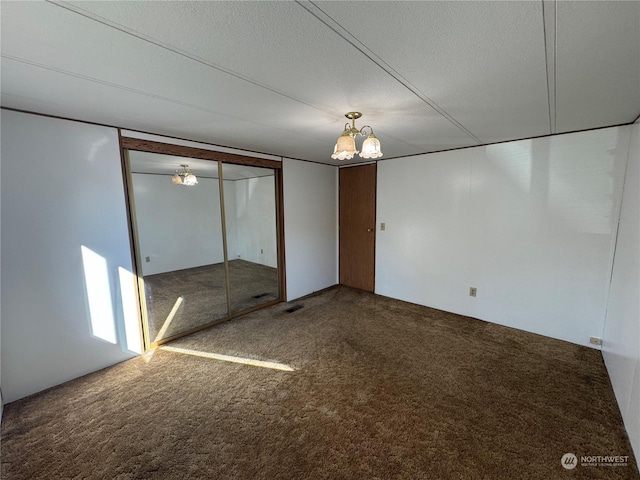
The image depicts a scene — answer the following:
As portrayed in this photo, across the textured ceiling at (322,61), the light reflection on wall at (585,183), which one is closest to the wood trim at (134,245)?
the textured ceiling at (322,61)

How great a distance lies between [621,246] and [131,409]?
4314mm

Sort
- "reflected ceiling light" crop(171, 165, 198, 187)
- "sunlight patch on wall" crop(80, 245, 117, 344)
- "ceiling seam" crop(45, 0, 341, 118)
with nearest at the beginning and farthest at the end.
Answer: "ceiling seam" crop(45, 0, 341, 118), "sunlight patch on wall" crop(80, 245, 117, 344), "reflected ceiling light" crop(171, 165, 198, 187)

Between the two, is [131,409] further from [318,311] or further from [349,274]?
[349,274]

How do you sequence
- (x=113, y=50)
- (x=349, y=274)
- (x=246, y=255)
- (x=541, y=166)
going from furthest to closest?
(x=349, y=274) → (x=246, y=255) → (x=541, y=166) → (x=113, y=50)

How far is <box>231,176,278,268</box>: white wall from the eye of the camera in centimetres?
405

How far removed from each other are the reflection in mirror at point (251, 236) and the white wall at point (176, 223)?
275mm

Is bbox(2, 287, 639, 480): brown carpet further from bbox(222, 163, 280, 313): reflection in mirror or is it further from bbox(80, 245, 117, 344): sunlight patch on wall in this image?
bbox(222, 163, 280, 313): reflection in mirror

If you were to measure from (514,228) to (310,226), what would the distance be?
2787mm

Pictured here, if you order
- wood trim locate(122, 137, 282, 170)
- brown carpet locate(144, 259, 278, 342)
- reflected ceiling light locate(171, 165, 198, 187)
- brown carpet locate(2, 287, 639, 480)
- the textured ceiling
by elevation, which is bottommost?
brown carpet locate(2, 287, 639, 480)

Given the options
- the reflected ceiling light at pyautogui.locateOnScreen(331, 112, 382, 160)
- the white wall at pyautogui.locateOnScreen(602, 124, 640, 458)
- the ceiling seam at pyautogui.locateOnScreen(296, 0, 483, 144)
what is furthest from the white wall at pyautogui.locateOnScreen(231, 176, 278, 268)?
the white wall at pyautogui.locateOnScreen(602, 124, 640, 458)

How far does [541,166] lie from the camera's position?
280 cm

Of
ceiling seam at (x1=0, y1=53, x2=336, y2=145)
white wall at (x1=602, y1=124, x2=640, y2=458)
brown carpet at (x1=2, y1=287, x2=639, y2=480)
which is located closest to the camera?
ceiling seam at (x1=0, y1=53, x2=336, y2=145)

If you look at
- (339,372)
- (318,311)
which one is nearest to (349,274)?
(318,311)

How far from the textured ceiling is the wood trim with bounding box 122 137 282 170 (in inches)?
10.1
